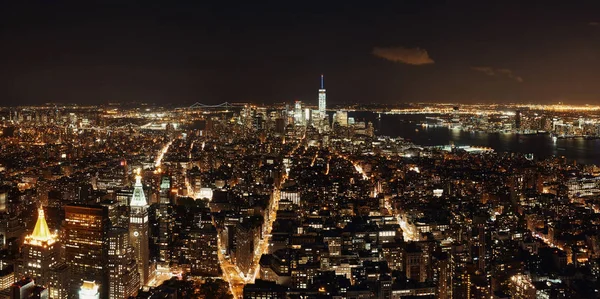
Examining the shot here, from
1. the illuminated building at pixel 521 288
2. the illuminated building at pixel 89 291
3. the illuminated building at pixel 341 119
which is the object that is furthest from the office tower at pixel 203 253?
the illuminated building at pixel 341 119

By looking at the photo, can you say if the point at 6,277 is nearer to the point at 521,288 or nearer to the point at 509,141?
the point at 521,288

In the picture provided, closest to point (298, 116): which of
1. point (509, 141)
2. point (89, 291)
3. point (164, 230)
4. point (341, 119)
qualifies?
point (341, 119)

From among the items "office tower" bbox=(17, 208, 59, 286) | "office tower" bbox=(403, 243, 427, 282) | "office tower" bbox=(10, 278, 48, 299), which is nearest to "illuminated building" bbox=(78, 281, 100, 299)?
"office tower" bbox=(10, 278, 48, 299)

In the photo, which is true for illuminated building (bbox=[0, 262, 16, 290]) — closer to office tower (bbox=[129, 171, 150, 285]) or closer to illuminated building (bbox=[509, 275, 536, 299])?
office tower (bbox=[129, 171, 150, 285])

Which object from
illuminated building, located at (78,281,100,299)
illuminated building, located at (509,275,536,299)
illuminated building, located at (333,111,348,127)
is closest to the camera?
illuminated building, located at (78,281,100,299)

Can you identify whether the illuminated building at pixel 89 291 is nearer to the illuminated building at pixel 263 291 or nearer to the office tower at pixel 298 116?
the illuminated building at pixel 263 291

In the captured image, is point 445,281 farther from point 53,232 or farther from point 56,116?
point 56,116
